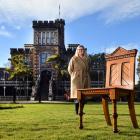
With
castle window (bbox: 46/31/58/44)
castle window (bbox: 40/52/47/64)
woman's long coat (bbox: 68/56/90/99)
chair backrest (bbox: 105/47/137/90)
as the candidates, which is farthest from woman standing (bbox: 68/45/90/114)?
castle window (bbox: 46/31/58/44)

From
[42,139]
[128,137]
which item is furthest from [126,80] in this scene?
[42,139]

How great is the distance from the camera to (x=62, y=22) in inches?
3036

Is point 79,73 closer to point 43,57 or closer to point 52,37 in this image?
point 43,57

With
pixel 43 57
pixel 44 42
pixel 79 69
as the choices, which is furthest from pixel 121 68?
pixel 44 42

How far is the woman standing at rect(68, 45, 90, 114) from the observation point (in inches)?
521

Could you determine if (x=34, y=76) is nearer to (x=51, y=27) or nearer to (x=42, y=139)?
(x=51, y=27)

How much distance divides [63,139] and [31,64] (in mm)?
66344

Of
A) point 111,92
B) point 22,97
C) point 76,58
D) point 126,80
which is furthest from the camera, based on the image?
point 22,97

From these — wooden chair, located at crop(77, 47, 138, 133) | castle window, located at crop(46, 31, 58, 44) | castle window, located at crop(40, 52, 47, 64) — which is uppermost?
castle window, located at crop(46, 31, 58, 44)

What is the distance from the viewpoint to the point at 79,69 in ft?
45.4

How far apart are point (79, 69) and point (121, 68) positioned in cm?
443

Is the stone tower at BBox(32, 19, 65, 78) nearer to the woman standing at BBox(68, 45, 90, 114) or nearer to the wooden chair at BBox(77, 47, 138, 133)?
the woman standing at BBox(68, 45, 90, 114)

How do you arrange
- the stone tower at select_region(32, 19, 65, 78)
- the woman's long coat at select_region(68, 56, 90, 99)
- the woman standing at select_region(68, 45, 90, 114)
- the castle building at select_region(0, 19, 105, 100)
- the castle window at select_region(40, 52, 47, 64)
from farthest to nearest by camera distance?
1. the castle window at select_region(40, 52, 47, 64)
2. the stone tower at select_region(32, 19, 65, 78)
3. the castle building at select_region(0, 19, 105, 100)
4. the woman's long coat at select_region(68, 56, 90, 99)
5. the woman standing at select_region(68, 45, 90, 114)

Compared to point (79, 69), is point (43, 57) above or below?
above
